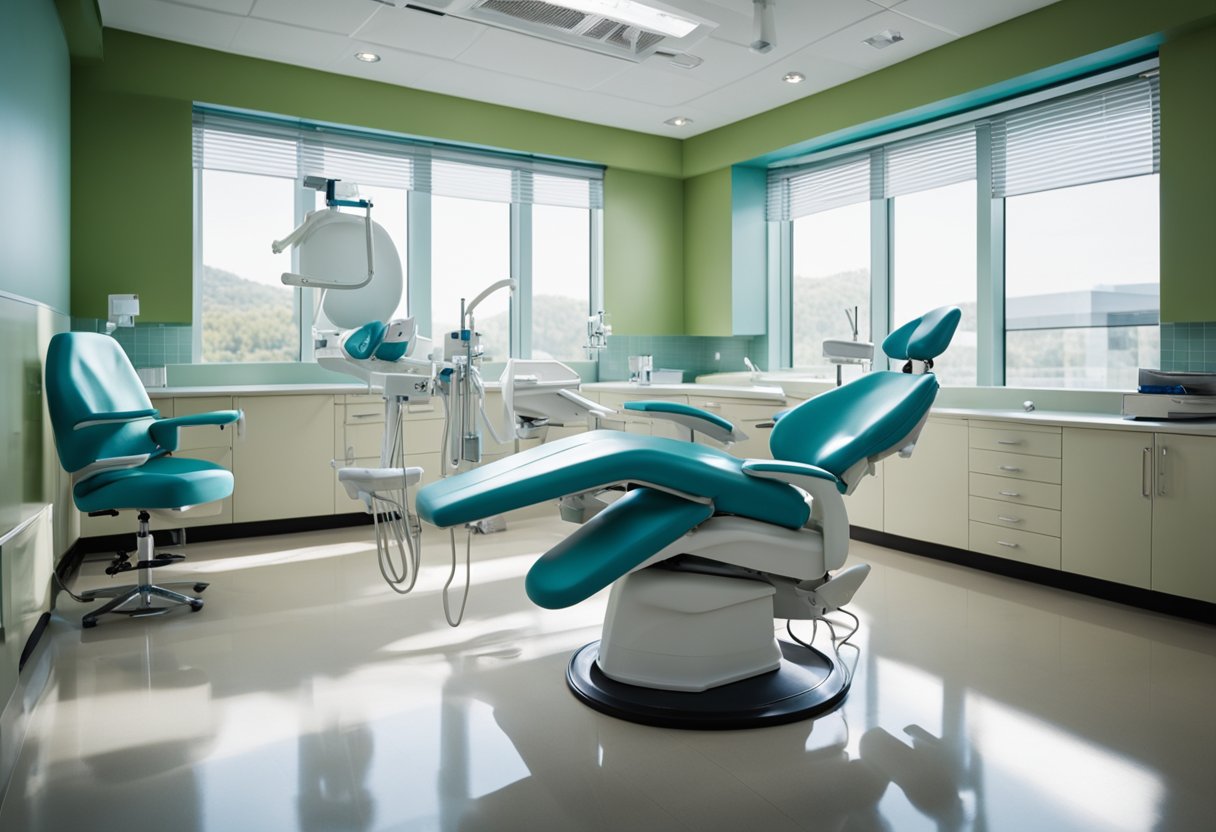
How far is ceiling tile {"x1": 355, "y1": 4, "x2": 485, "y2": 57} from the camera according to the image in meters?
4.36

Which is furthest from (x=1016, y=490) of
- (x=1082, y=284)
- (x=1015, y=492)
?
(x=1082, y=284)

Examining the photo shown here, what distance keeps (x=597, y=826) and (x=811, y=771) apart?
595 mm

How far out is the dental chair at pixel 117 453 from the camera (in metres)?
3.25

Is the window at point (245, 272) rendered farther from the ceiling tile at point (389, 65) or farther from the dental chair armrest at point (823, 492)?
the dental chair armrest at point (823, 492)

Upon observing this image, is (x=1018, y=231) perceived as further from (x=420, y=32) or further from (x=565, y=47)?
(x=420, y=32)

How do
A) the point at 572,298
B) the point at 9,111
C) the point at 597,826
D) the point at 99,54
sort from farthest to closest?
the point at 572,298 < the point at 99,54 < the point at 9,111 < the point at 597,826

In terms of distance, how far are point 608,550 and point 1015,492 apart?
8.34ft

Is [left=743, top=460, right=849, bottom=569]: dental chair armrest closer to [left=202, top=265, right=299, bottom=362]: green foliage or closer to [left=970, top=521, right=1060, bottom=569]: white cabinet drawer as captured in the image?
[left=970, top=521, right=1060, bottom=569]: white cabinet drawer

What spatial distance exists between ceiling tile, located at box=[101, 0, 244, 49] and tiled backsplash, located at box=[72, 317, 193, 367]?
160 cm

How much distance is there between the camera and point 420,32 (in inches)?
179

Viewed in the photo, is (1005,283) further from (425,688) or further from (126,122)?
(126,122)

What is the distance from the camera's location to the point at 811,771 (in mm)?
2129

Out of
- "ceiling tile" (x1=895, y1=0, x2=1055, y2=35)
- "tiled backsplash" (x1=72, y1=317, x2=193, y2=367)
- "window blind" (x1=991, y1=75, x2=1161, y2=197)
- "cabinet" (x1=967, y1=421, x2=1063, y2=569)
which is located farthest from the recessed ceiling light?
"tiled backsplash" (x1=72, y1=317, x2=193, y2=367)

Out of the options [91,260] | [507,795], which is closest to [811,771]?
[507,795]
